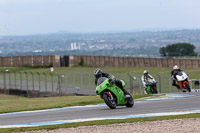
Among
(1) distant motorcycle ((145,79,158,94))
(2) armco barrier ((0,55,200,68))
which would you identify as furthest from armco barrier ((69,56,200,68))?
(1) distant motorcycle ((145,79,158,94))

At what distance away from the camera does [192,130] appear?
1079cm

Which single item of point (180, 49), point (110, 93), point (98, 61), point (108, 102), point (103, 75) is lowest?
point (98, 61)

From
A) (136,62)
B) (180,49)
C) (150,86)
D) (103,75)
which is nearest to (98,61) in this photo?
(136,62)

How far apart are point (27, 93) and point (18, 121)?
25896mm

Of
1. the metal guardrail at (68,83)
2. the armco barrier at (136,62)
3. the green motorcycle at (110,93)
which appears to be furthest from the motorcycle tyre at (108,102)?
the armco barrier at (136,62)

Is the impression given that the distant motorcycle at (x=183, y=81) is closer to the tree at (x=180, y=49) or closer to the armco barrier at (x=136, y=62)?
the armco barrier at (x=136, y=62)

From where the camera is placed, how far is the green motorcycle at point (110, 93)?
1596 centimetres

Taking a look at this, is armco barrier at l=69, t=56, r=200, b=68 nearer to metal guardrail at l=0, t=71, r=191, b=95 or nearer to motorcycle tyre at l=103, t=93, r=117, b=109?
metal guardrail at l=0, t=71, r=191, b=95

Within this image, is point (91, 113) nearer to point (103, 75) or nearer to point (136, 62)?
point (103, 75)

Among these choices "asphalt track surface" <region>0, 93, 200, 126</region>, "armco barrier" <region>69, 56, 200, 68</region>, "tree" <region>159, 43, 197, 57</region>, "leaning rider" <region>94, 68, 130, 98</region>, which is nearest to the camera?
"asphalt track surface" <region>0, 93, 200, 126</region>

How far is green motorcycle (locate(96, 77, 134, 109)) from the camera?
628 inches

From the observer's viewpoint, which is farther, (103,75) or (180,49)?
(180,49)

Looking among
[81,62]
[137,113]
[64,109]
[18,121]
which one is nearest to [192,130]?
[137,113]

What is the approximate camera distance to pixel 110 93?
1611 centimetres
